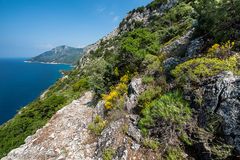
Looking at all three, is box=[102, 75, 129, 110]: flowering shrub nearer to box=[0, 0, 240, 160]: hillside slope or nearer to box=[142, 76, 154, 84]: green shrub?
box=[0, 0, 240, 160]: hillside slope

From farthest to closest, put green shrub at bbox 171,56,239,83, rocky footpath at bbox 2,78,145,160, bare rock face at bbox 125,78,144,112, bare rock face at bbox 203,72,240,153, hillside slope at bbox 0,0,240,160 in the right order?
bare rock face at bbox 125,78,144,112 → rocky footpath at bbox 2,78,145,160 → green shrub at bbox 171,56,239,83 → hillside slope at bbox 0,0,240,160 → bare rock face at bbox 203,72,240,153

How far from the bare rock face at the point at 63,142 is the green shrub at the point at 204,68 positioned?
5.58 m

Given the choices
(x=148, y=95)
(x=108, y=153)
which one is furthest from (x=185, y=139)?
(x=148, y=95)

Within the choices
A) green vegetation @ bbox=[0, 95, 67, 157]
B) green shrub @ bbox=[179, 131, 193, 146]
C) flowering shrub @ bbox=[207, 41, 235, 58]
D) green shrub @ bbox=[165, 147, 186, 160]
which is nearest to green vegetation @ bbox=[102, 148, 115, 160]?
green shrub @ bbox=[165, 147, 186, 160]

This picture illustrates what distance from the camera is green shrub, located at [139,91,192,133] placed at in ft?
25.9

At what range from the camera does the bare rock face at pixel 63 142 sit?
10391mm

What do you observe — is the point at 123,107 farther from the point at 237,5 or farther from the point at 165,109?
the point at 237,5

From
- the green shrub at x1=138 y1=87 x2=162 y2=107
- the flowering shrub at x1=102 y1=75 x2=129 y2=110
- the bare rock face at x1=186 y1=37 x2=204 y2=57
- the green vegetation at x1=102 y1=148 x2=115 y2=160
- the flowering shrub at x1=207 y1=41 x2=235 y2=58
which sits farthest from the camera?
the flowering shrub at x1=102 y1=75 x2=129 y2=110

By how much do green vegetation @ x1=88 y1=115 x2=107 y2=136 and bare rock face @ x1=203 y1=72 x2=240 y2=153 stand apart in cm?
591

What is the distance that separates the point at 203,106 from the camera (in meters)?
7.61

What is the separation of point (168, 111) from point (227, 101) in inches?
83.8

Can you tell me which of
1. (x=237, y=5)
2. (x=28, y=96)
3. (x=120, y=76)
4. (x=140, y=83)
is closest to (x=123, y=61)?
(x=120, y=76)

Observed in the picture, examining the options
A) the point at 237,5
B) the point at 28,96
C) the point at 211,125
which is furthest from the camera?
the point at 28,96

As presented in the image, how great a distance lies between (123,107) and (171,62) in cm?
362
